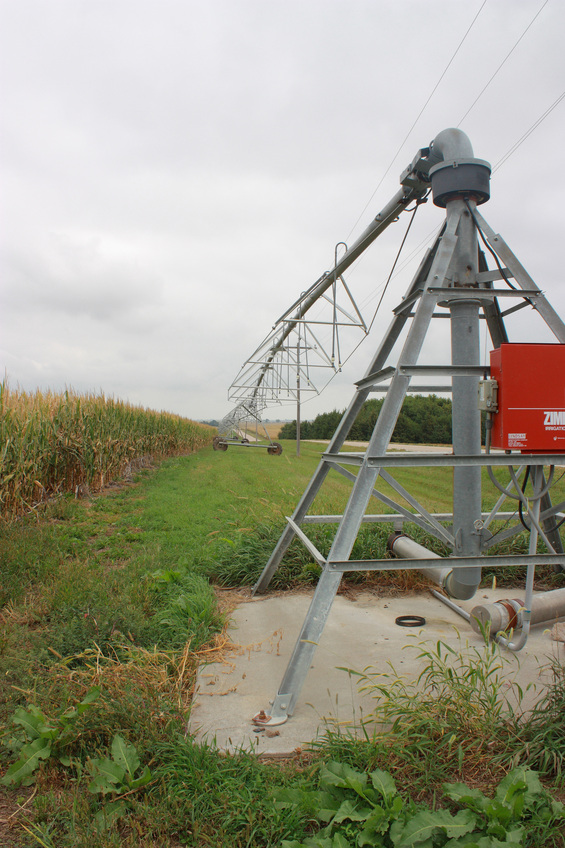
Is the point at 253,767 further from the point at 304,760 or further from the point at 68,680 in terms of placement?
the point at 68,680

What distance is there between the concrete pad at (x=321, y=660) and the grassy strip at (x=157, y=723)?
0.47 feet

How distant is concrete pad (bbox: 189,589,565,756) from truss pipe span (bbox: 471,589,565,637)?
0.13 metres

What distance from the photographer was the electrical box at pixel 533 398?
9.98 feet

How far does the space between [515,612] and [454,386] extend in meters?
1.68

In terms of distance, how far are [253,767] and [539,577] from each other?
394cm

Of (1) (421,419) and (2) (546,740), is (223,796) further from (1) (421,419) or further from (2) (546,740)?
(1) (421,419)

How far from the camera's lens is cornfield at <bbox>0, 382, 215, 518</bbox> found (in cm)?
789

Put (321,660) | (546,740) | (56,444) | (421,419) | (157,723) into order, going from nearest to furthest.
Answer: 1. (546,740)
2. (157,723)
3. (321,660)
4. (56,444)
5. (421,419)

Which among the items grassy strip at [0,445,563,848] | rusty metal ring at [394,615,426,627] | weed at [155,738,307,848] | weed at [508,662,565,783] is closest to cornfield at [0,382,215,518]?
grassy strip at [0,445,563,848]

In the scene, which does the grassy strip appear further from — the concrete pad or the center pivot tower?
the center pivot tower

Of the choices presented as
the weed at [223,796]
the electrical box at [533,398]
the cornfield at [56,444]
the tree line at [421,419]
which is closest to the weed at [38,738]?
the weed at [223,796]

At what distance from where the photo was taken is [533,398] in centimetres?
305

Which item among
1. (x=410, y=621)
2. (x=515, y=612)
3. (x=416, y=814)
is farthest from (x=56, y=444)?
(x=416, y=814)

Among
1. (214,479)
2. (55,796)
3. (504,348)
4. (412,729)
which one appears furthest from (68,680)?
(214,479)
